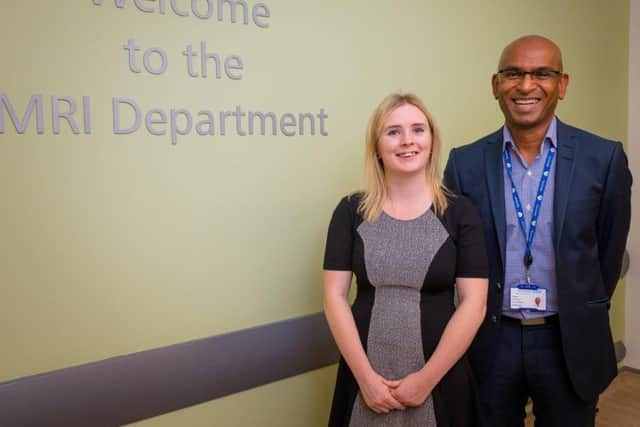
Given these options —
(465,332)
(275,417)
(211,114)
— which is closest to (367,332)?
(465,332)

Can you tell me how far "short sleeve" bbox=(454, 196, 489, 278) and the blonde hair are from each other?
7 cm

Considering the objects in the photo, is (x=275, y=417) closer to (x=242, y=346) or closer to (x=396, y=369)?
(x=242, y=346)

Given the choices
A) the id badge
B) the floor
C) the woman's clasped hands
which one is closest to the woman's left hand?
the woman's clasped hands

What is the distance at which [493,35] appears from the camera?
3.25m

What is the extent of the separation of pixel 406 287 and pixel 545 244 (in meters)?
0.57

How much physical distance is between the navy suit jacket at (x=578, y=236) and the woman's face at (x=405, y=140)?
0.36 metres

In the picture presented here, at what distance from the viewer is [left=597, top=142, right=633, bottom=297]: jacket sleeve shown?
2.07 metres

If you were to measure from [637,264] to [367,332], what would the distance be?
3175mm

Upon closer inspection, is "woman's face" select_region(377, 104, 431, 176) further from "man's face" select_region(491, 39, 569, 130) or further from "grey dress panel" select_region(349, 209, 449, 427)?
"man's face" select_region(491, 39, 569, 130)

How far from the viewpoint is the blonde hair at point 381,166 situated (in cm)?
195

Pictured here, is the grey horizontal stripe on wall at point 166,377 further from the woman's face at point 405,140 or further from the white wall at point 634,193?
the white wall at point 634,193

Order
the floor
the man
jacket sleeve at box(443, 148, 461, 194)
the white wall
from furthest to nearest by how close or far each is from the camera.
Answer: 1. the white wall
2. the floor
3. jacket sleeve at box(443, 148, 461, 194)
4. the man

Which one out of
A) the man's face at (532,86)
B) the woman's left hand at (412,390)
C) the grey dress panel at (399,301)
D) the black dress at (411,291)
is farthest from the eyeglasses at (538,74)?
the woman's left hand at (412,390)

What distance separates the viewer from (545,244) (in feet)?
6.82
